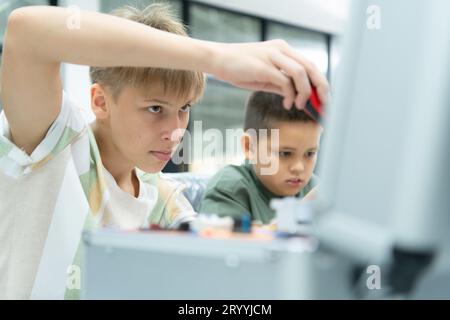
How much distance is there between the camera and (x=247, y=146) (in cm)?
128

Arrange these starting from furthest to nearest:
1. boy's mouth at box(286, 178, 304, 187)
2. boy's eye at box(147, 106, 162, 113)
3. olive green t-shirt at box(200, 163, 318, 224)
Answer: boy's mouth at box(286, 178, 304, 187)
olive green t-shirt at box(200, 163, 318, 224)
boy's eye at box(147, 106, 162, 113)

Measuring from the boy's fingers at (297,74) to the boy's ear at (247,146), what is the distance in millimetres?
749

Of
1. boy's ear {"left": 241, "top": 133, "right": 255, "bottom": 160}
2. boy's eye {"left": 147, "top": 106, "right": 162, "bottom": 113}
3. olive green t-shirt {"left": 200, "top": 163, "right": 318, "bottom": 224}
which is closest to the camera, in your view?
boy's eye {"left": 147, "top": 106, "right": 162, "bottom": 113}

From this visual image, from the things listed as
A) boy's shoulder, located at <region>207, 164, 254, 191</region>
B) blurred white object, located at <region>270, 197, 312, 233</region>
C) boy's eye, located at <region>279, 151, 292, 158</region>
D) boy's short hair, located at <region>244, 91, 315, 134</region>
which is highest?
boy's short hair, located at <region>244, 91, 315, 134</region>

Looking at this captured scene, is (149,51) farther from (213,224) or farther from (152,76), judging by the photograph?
(152,76)

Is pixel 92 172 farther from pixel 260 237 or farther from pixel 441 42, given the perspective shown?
pixel 441 42

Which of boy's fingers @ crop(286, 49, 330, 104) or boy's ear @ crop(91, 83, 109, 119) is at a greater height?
boy's ear @ crop(91, 83, 109, 119)

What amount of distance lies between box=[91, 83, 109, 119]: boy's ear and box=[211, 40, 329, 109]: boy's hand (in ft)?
Answer: 1.35

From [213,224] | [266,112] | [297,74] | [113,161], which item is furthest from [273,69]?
[266,112]

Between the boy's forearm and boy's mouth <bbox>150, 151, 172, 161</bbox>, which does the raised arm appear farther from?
boy's mouth <bbox>150, 151, 172, 161</bbox>

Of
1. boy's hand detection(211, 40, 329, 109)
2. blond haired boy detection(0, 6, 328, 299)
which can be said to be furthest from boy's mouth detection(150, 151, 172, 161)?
boy's hand detection(211, 40, 329, 109)

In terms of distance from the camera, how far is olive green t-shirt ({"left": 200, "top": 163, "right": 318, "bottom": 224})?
1015 mm

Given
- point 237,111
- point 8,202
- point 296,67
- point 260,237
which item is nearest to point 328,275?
point 260,237

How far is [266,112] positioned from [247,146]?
81 mm
